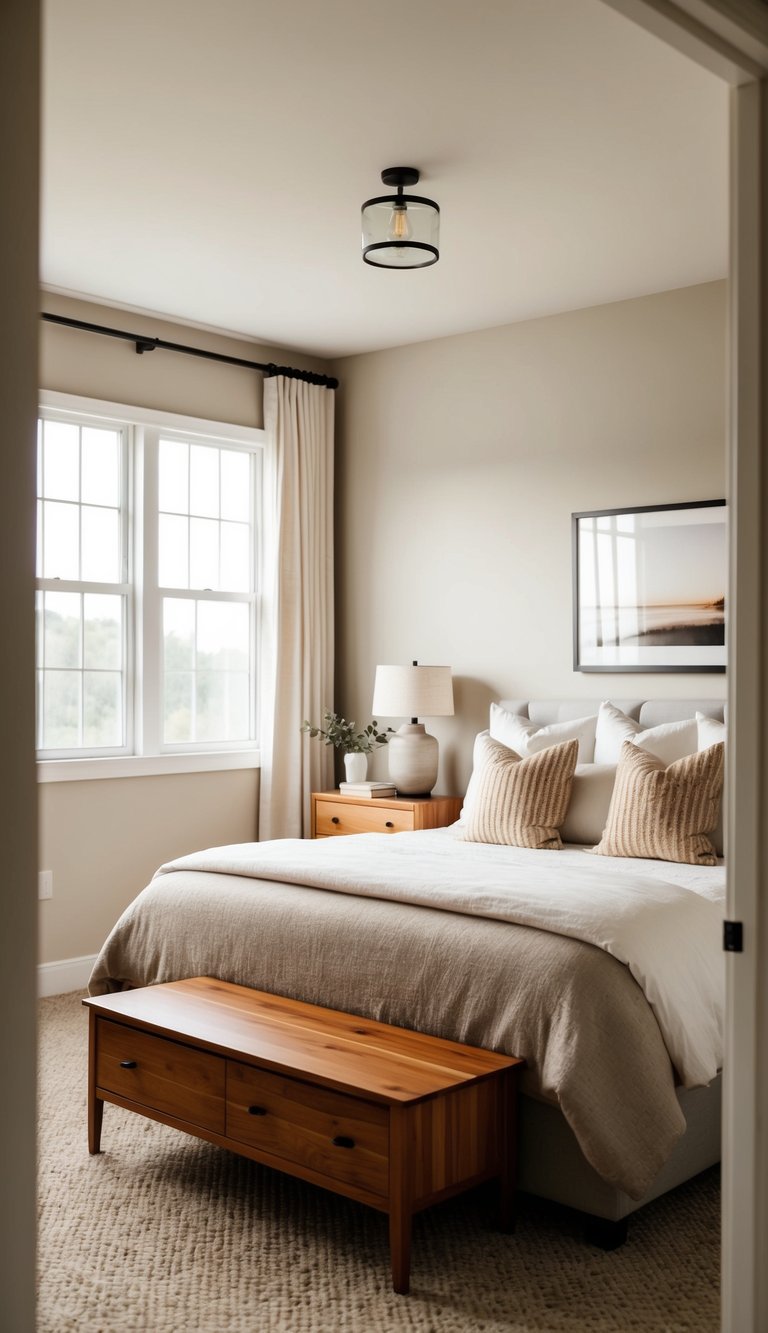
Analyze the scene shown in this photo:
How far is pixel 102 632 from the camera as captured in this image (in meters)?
5.15

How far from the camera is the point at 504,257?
4398mm

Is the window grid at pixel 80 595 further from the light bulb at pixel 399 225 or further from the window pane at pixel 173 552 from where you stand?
the light bulb at pixel 399 225

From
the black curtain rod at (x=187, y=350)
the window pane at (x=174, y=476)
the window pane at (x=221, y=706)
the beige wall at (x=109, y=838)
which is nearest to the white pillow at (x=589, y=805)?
the beige wall at (x=109, y=838)

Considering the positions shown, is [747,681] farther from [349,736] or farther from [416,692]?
[349,736]

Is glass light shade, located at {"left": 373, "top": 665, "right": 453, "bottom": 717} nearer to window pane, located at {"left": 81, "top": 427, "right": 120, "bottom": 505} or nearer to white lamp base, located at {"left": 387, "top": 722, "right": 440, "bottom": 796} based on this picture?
white lamp base, located at {"left": 387, "top": 722, "right": 440, "bottom": 796}

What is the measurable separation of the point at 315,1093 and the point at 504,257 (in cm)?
309

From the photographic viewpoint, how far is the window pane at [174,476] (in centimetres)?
539

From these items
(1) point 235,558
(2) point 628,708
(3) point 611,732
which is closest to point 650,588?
(2) point 628,708

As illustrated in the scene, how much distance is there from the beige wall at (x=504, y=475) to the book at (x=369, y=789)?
0.32 m

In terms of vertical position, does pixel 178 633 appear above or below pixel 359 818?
above

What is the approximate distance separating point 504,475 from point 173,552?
1.56 meters

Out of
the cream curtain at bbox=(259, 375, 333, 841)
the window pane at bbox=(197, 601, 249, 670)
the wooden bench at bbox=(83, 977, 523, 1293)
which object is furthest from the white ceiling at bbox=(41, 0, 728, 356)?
the wooden bench at bbox=(83, 977, 523, 1293)

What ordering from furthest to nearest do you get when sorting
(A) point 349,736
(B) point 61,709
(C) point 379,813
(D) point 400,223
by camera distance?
(A) point 349,736 → (C) point 379,813 → (B) point 61,709 → (D) point 400,223

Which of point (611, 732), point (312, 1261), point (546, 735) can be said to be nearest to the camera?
point (312, 1261)
